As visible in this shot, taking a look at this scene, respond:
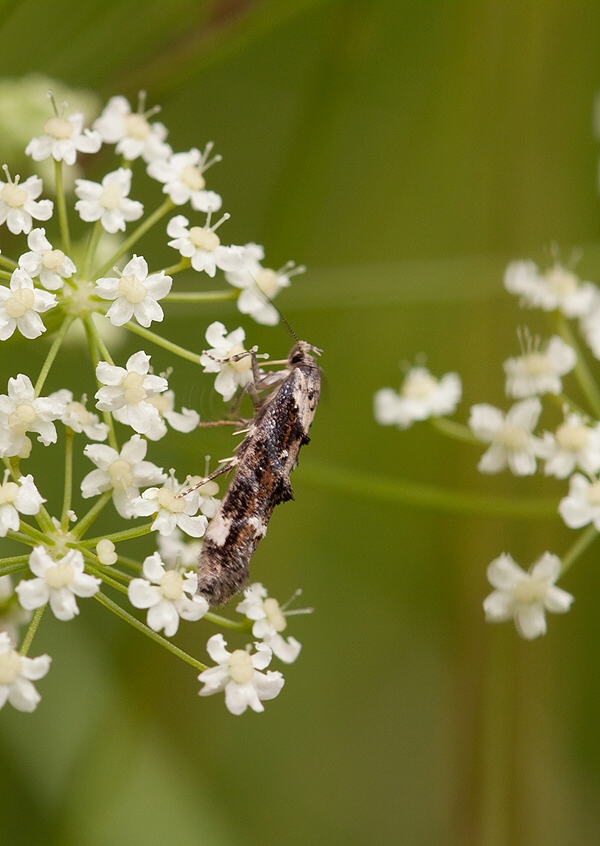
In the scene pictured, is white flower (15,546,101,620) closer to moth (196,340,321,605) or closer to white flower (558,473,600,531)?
moth (196,340,321,605)

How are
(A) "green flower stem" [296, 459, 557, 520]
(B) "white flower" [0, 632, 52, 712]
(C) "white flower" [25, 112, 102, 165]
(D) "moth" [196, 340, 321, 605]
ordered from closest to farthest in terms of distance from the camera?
(B) "white flower" [0, 632, 52, 712]
(D) "moth" [196, 340, 321, 605]
(C) "white flower" [25, 112, 102, 165]
(A) "green flower stem" [296, 459, 557, 520]

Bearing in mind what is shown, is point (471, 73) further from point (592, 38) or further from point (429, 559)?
point (429, 559)

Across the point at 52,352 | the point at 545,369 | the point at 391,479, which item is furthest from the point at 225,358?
the point at 391,479

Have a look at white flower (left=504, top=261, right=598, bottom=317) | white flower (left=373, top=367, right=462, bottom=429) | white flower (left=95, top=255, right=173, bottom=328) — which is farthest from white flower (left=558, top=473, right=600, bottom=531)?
white flower (left=95, top=255, right=173, bottom=328)

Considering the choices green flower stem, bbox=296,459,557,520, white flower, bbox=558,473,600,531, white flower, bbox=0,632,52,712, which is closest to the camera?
white flower, bbox=0,632,52,712

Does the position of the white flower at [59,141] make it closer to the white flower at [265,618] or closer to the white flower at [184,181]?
the white flower at [184,181]

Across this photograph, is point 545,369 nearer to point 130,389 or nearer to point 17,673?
point 130,389

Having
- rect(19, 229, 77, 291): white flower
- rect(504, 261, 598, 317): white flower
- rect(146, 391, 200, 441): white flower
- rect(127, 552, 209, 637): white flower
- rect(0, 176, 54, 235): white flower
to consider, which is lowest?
rect(127, 552, 209, 637): white flower
